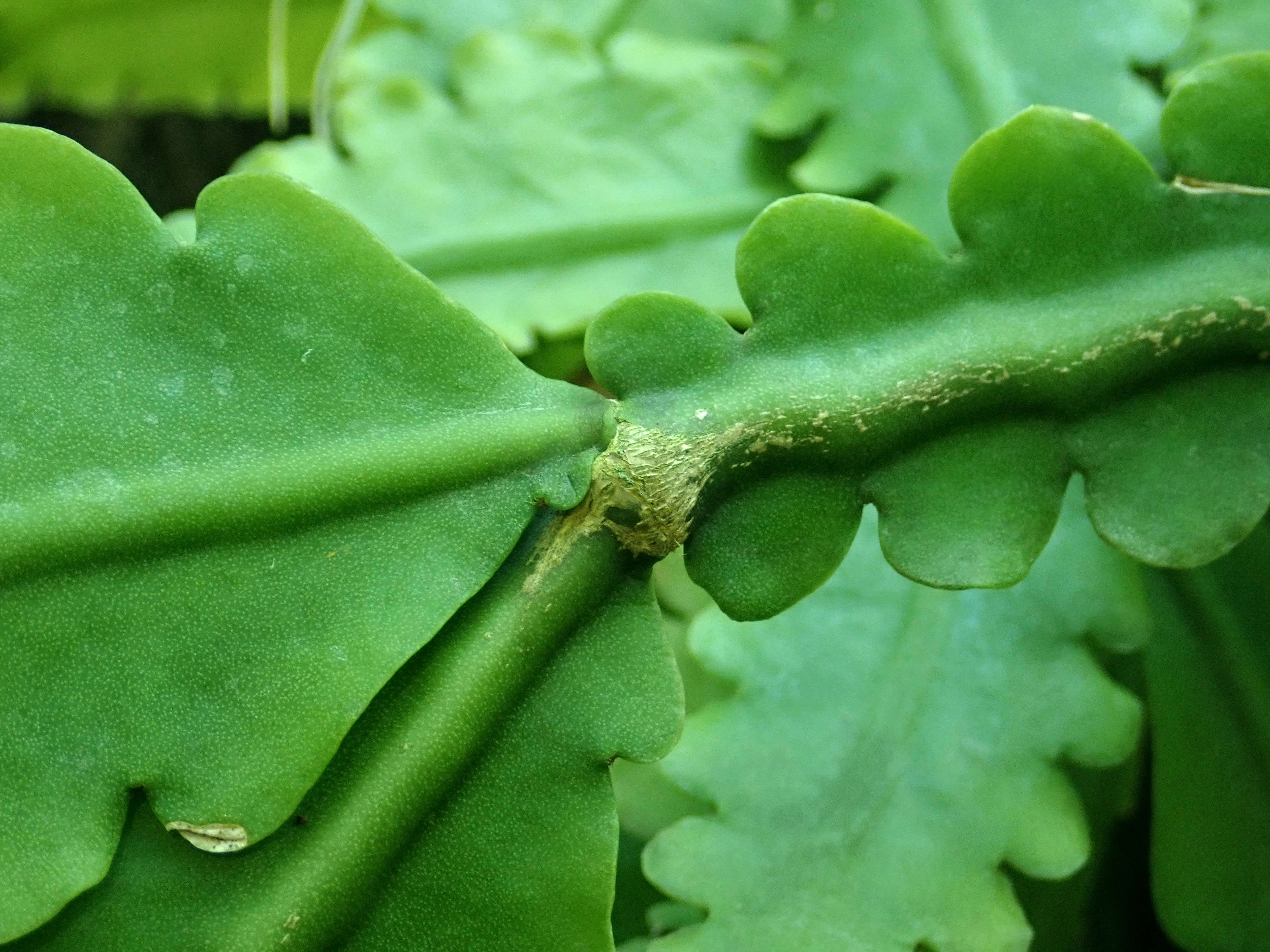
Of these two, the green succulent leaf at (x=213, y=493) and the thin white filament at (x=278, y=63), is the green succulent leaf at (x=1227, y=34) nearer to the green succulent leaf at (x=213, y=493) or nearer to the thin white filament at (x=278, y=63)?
the green succulent leaf at (x=213, y=493)

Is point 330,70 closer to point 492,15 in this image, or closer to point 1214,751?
point 492,15

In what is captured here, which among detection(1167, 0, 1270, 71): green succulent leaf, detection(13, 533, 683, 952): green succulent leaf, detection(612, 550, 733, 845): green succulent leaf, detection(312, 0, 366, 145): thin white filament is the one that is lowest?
detection(612, 550, 733, 845): green succulent leaf

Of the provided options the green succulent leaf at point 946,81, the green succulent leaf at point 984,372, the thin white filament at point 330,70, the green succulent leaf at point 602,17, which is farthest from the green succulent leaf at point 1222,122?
the thin white filament at point 330,70

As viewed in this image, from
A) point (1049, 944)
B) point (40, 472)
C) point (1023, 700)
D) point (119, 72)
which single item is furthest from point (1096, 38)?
point (119, 72)

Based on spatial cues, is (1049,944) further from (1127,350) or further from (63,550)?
(63,550)

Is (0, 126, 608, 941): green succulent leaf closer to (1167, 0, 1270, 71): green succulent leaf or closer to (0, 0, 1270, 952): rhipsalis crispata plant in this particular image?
(0, 0, 1270, 952): rhipsalis crispata plant

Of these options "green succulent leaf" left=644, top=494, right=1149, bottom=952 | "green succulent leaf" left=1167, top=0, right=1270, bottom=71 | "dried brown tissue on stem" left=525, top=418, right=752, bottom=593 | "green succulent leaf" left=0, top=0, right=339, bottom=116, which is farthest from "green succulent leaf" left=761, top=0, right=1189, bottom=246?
"green succulent leaf" left=0, top=0, right=339, bottom=116
